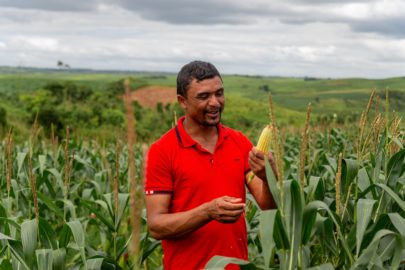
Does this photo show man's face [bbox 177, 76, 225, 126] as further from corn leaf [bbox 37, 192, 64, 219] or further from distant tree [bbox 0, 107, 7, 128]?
distant tree [bbox 0, 107, 7, 128]

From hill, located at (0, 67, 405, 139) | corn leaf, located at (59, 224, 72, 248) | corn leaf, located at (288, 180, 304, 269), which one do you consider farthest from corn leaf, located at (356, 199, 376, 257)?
hill, located at (0, 67, 405, 139)

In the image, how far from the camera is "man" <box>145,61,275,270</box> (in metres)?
2.96

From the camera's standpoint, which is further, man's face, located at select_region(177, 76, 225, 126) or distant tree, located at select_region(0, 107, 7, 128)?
distant tree, located at select_region(0, 107, 7, 128)

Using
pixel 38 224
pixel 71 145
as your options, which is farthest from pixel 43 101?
pixel 38 224

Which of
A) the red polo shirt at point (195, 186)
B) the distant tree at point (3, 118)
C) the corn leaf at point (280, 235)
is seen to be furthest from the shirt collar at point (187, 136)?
the distant tree at point (3, 118)

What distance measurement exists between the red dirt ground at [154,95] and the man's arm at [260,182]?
42690 mm

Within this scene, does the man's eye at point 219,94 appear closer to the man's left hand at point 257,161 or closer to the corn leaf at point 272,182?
the man's left hand at point 257,161

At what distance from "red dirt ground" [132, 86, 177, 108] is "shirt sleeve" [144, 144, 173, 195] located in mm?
42707

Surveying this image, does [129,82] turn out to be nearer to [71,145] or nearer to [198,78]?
[198,78]

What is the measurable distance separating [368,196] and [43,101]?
96.6 feet

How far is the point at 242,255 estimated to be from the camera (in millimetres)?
3098

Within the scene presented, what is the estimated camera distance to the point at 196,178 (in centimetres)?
301

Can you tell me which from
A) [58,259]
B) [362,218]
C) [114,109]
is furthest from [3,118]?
[362,218]

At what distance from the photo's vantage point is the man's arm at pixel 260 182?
2.68m
